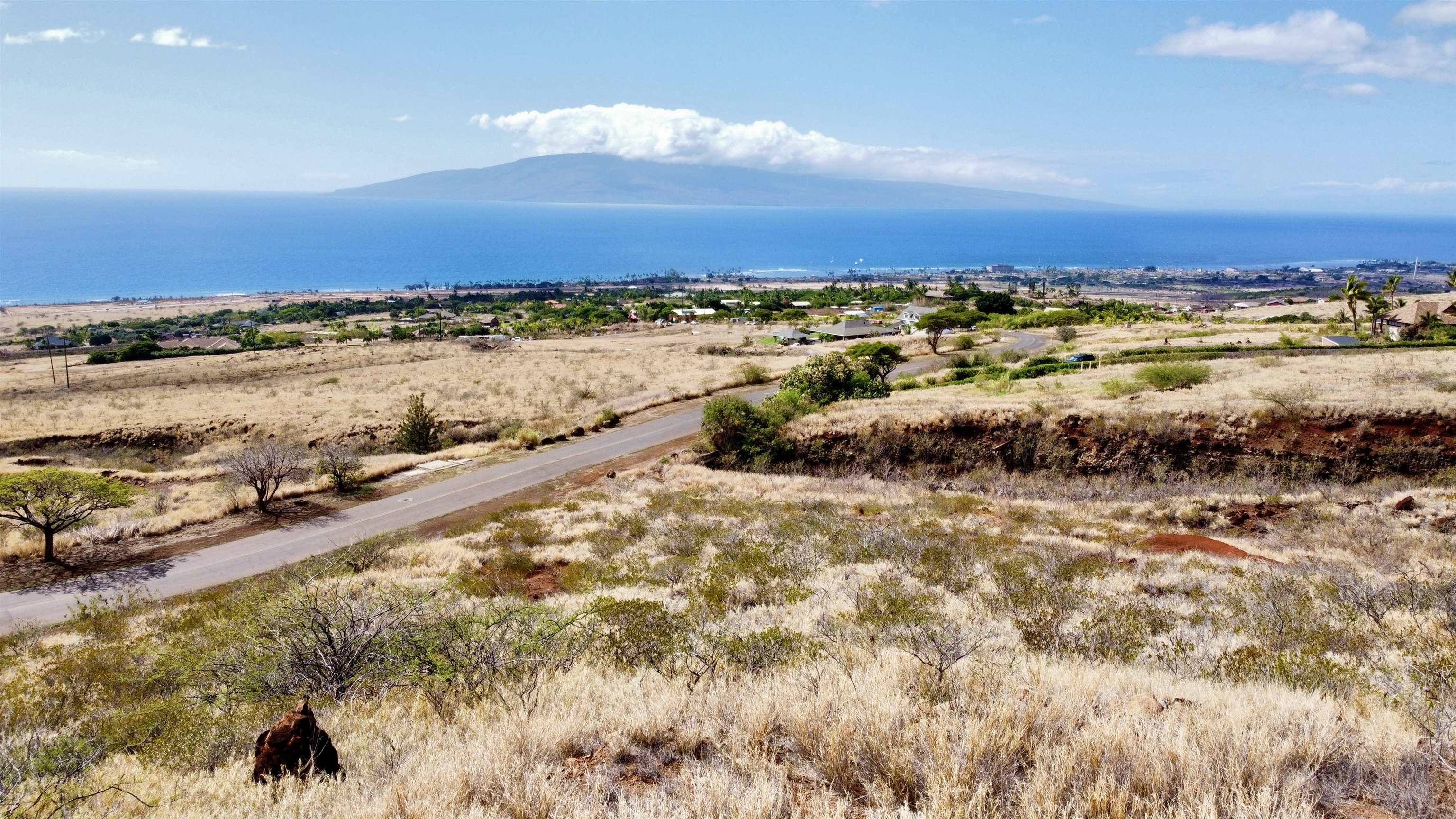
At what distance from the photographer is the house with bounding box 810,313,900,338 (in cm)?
7475

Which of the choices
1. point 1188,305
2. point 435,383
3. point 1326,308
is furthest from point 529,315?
point 1188,305

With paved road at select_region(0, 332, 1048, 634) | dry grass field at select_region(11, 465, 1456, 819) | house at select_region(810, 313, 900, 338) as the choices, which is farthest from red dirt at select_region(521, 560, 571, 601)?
house at select_region(810, 313, 900, 338)

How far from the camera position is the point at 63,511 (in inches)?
730

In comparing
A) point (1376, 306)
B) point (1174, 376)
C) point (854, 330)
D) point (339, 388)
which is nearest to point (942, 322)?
point (854, 330)

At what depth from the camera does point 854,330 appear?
75.8m

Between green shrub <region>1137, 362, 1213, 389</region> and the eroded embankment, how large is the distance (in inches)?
257

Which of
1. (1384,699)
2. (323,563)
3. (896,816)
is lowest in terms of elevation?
(323,563)

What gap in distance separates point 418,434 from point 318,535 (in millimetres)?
12519

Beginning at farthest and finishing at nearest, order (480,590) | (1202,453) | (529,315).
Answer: (529,315), (1202,453), (480,590)

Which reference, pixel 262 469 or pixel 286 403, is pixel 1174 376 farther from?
pixel 286 403

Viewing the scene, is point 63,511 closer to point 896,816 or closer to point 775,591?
point 775,591

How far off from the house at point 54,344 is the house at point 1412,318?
121 meters

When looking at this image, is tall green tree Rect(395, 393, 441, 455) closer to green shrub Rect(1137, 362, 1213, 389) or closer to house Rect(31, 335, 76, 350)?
green shrub Rect(1137, 362, 1213, 389)

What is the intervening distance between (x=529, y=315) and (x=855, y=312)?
5164 cm
